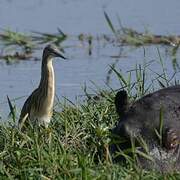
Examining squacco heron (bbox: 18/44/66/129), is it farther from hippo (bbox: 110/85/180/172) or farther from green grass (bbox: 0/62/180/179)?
hippo (bbox: 110/85/180/172)

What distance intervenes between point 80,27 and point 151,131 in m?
9.20

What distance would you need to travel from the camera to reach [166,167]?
5.95 metres

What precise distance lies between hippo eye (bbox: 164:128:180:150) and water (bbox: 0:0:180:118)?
15.1 ft

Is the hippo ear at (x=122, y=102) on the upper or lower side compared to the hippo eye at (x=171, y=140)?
upper

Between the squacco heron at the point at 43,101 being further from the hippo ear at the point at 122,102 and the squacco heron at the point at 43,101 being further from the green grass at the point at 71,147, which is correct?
the hippo ear at the point at 122,102

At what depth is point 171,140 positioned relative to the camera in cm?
591

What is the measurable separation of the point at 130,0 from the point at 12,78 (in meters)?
4.74

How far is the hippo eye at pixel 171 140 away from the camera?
19.4ft

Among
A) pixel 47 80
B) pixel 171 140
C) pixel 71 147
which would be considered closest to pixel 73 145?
pixel 71 147

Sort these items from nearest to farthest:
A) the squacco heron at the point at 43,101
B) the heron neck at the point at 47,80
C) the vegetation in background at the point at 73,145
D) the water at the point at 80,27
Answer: the vegetation in background at the point at 73,145 → the squacco heron at the point at 43,101 → the heron neck at the point at 47,80 → the water at the point at 80,27

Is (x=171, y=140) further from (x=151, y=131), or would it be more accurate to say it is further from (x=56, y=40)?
(x=56, y=40)

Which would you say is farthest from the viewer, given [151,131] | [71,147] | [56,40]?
[56,40]

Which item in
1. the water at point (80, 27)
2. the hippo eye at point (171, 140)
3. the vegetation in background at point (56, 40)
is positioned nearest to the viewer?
the hippo eye at point (171, 140)

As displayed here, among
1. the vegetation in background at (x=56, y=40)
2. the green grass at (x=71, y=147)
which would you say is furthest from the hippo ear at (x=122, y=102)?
Result: the vegetation in background at (x=56, y=40)
